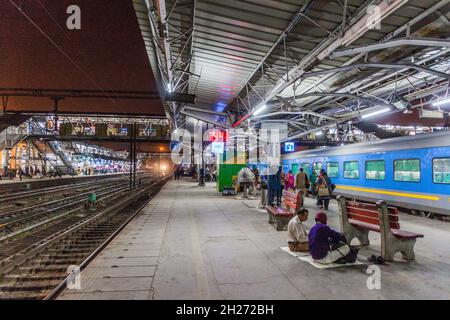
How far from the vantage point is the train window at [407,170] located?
1272cm

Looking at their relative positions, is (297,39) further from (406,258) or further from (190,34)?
(406,258)

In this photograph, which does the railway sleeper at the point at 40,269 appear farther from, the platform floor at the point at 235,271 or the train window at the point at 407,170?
the train window at the point at 407,170

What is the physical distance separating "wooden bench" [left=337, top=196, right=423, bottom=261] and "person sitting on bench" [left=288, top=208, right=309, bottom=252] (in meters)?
1.15

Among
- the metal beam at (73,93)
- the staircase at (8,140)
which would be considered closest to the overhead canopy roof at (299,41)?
the metal beam at (73,93)

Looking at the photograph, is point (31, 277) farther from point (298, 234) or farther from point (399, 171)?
point (399, 171)

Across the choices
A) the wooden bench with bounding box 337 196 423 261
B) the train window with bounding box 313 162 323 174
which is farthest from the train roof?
the wooden bench with bounding box 337 196 423 261

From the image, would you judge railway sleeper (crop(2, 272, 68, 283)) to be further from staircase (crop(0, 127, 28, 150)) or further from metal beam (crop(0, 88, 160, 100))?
staircase (crop(0, 127, 28, 150))

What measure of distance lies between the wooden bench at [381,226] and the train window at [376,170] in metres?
7.81

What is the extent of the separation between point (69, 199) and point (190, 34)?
14.4 m

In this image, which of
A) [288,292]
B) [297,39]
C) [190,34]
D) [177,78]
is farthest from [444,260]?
[177,78]

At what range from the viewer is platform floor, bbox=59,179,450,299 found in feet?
16.1

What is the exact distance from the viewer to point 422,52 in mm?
10102

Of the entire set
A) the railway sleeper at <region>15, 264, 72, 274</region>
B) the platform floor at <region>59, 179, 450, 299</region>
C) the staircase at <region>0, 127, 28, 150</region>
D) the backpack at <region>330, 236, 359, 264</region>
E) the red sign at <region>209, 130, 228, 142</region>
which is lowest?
the railway sleeper at <region>15, 264, 72, 274</region>

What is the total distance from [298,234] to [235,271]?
1863 mm
